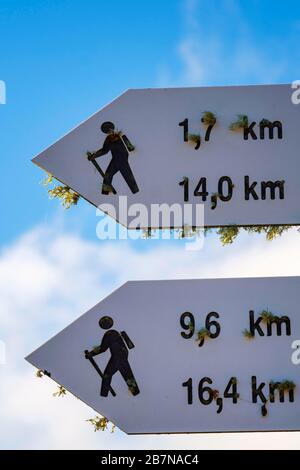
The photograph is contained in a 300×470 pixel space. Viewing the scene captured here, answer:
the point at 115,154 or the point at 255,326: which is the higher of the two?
the point at 115,154

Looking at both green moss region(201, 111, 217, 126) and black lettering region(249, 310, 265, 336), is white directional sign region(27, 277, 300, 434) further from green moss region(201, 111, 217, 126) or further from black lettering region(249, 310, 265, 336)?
green moss region(201, 111, 217, 126)

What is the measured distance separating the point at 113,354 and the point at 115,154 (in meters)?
0.72

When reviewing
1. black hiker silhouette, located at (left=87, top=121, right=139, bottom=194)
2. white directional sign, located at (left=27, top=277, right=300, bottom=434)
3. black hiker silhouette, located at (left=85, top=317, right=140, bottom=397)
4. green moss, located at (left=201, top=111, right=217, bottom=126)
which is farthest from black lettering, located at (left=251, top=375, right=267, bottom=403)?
green moss, located at (left=201, top=111, right=217, bottom=126)

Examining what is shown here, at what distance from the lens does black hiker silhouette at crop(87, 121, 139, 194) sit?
2.92 metres

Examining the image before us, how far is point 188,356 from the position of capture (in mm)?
2688

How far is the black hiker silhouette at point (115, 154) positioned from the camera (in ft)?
9.59

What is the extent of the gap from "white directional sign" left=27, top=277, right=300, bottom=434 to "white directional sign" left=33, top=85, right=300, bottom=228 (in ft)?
0.86

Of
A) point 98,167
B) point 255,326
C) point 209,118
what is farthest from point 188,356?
point 209,118

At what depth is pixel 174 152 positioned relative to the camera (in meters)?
2.97

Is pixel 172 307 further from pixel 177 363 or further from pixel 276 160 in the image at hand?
pixel 276 160

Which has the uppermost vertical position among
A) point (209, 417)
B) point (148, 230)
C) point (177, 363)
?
point (148, 230)

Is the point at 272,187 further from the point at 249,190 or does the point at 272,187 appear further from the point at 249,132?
the point at 249,132

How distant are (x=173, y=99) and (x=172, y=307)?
A: 2.56ft

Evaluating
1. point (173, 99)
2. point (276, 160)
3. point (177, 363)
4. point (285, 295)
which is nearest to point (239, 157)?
point (276, 160)
